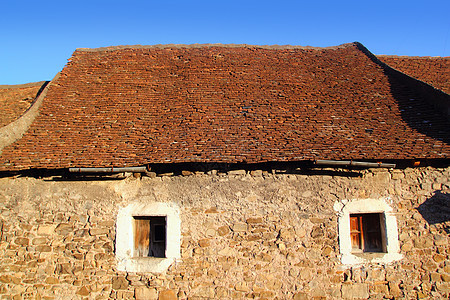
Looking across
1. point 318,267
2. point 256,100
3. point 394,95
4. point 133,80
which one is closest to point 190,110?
point 256,100

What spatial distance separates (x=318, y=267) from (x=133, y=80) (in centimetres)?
607

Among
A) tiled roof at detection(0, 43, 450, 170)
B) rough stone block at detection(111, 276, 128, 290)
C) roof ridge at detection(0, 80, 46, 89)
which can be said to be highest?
roof ridge at detection(0, 80, 46, 89)

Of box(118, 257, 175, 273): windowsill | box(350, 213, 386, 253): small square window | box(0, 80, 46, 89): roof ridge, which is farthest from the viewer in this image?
box(0, 80, 46, 89): roof ridge

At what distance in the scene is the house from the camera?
17.9ft

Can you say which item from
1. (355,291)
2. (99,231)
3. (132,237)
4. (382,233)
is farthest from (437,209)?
(99,231)

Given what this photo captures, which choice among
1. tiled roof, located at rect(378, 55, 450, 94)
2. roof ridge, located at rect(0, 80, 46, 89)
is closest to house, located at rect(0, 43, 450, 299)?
tiled roof, located at rect(378, 55, 450, 94)

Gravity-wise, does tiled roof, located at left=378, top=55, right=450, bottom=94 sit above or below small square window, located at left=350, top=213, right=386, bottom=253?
above

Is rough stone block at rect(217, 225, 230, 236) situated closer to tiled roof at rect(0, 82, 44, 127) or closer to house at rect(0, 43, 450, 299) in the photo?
house at rect(0, 43, 450, 299)

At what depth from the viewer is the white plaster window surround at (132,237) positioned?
552 cm

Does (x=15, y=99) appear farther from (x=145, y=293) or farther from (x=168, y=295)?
(x=168, y=295)

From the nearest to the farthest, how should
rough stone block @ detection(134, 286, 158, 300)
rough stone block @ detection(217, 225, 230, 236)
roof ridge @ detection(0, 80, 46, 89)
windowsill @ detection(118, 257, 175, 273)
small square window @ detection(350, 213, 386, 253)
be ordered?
rough stone block @ detection(134, 286, 158, 300) → windowsill @ detection(118, 257, 175, 273) → rough stone block @ detection(217, 225, 230, 236) → small square window @ detection(350, 213, 386, 253) → roof ridge @ detection(0, 80, 46, 89)

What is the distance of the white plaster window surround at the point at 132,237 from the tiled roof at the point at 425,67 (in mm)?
7205

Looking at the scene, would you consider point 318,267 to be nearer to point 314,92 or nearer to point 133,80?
point 314,92

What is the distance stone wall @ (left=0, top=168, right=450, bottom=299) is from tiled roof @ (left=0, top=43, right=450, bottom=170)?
1.46 ft
